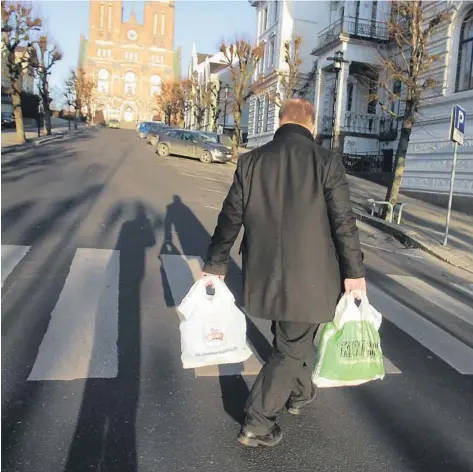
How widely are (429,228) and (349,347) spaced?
10.3 meters

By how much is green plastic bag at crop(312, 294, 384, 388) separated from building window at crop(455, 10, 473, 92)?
16935mm

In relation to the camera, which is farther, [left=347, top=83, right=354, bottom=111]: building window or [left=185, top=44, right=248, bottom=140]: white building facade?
[left=185, top=44, right=248, bottom=140]: white building facade

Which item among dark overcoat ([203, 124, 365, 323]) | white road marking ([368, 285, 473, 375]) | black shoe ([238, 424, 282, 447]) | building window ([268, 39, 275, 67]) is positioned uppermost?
building window ([268, 39, 275, 67])

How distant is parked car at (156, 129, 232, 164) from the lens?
26.8m

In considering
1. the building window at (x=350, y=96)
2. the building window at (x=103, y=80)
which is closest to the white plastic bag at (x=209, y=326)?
the building window at (x=350, y=96)

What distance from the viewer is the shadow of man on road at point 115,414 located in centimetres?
274

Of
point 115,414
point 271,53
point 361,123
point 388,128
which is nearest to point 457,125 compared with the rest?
point 115,414

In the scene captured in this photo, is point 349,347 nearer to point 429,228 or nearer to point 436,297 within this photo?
point 436,297

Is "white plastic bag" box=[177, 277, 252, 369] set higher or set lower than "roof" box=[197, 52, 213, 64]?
lower

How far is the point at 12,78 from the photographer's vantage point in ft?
84.3

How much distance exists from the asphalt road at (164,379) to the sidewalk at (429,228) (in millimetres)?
1422

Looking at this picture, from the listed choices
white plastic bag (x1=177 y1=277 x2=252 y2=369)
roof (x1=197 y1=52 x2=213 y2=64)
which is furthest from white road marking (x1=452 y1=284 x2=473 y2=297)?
roof (x1=197 y1=52 x2=213 y2=64)

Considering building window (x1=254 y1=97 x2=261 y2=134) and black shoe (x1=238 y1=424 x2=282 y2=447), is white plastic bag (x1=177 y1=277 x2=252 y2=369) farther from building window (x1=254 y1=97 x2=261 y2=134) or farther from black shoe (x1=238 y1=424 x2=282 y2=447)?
building window (x1=254 y1=97 x2=261 y2=134)

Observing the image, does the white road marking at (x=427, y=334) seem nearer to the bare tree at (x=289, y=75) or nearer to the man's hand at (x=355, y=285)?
the man's hand at (x=355, y=285)
